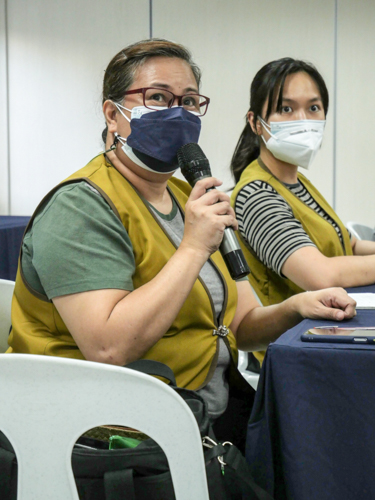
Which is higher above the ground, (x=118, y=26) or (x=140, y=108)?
(x=118, y=26)

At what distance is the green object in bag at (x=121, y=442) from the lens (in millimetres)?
812

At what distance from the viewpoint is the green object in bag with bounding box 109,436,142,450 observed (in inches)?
32.0

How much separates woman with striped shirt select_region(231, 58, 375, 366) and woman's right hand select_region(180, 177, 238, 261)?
0.55 metres

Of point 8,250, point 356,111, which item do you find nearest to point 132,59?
point 8,250

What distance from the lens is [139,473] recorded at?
0.78 meters

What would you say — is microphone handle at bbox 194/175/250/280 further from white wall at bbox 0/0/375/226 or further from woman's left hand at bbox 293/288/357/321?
white wall at bbox 0/0/375/226

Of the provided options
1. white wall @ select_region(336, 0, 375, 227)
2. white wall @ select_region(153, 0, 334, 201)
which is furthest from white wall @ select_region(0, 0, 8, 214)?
white wall @ select_region(336, 0, 375, 227)

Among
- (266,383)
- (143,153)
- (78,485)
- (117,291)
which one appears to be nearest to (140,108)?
(143,153)

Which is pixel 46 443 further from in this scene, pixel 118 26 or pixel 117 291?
pixel 118 26

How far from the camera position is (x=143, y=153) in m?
1.20

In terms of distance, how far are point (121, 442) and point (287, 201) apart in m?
1.12

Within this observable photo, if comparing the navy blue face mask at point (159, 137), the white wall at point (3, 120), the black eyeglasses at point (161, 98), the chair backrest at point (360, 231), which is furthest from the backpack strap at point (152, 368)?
the white wall at point (3, 120)

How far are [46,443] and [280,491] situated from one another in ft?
1.21

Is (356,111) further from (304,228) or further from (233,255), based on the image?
(233,255)
